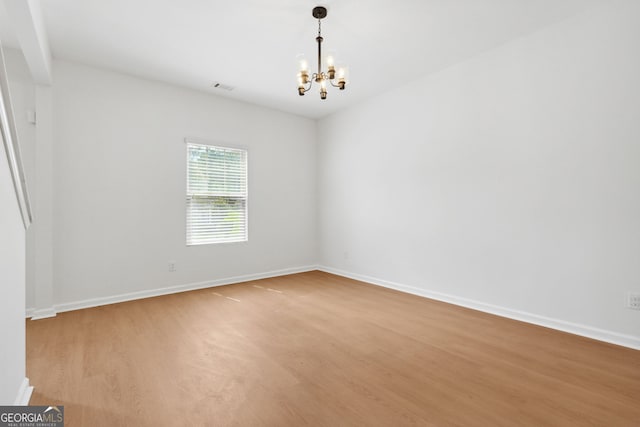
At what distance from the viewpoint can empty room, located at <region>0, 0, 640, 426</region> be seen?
189cm

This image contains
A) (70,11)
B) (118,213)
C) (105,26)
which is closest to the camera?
(70,11)

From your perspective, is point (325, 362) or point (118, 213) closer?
point (325, 362)

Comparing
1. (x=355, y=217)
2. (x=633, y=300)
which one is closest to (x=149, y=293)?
(x=355, y=217)

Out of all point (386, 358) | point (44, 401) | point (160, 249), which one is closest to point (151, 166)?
point (160, 249)

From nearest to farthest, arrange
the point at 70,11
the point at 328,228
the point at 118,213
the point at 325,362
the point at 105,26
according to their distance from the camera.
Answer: the point at 325,362 → the point at 70,11 → the point at 105,26 → the point at 118,213 → the point at 328,228

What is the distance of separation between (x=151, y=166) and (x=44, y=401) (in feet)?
9.73

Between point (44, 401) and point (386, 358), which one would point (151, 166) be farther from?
point (386, 358)

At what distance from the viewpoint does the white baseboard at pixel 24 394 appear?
169 cm

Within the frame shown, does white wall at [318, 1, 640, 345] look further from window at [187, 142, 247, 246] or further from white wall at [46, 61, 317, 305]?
window at [187, 142, 247, 246]

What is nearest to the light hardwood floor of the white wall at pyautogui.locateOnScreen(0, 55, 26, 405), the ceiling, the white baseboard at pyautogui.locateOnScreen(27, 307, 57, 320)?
the white baseboard at pyautogui.locateOnScreen(27, 307, 57, 320)

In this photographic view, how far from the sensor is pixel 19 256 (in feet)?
5.70

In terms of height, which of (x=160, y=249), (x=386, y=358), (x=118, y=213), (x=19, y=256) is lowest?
(x=386, y=358)

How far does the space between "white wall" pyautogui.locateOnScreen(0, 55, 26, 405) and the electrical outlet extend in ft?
14.0

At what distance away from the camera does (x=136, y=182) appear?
3.98m
